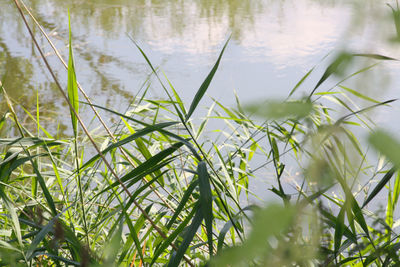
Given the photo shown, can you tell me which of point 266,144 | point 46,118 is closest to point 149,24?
point 46,118

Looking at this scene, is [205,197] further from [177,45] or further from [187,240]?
[177,45]


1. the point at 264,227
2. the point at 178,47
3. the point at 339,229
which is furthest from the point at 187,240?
the point at 178,47

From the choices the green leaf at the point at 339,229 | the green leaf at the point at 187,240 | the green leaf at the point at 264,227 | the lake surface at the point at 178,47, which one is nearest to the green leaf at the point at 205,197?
the green leaf at the point at 187,240

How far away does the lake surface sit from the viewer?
7.09ft

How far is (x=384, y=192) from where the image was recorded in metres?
1.56

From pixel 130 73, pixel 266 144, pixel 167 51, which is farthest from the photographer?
pixel 167 51

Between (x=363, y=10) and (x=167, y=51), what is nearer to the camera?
(x=363, y=10)

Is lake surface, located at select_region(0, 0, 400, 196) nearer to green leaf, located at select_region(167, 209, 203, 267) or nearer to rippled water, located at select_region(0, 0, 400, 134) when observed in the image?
rippled water, located at select_region(0, 0, 400, 134)

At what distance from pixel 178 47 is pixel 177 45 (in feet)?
0.10

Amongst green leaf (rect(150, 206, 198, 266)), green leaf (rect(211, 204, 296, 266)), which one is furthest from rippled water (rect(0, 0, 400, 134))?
green leaf (rect(211, 204, 296, 266))

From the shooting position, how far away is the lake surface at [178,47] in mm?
2162

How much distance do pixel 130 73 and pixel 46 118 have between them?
19.2 inches

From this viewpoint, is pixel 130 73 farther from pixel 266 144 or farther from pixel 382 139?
pixel 382 139

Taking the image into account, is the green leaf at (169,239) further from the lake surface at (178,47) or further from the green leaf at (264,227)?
the lake surface at (178,47)
